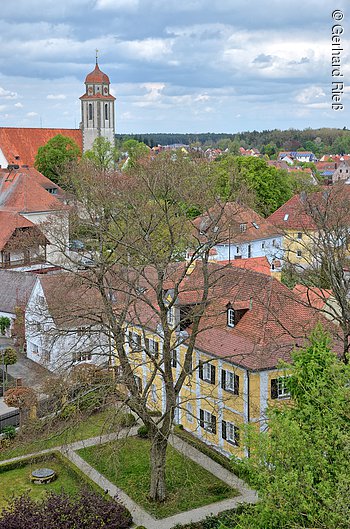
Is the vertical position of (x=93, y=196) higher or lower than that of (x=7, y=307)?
higher

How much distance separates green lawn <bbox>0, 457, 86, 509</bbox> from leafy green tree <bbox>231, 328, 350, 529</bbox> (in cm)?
1268

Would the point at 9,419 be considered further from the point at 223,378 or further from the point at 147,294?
the point at 223,378

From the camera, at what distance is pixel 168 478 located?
26.4m

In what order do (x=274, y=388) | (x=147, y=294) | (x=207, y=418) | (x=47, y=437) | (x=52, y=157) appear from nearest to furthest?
1. (x=274, y=388)
2. (x=47, y=437)
3. (x=207, y=418)
4. (x=147, y=294)
5. (x=52, y=157)

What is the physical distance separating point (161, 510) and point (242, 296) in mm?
10447

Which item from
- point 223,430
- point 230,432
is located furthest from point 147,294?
point 230,432

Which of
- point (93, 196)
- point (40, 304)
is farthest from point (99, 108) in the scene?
point (40, 304)

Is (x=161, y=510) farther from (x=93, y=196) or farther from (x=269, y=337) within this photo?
(x=93, y=196)

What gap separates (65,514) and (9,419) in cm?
1227

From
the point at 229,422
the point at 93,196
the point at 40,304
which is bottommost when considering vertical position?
the point at 229,422

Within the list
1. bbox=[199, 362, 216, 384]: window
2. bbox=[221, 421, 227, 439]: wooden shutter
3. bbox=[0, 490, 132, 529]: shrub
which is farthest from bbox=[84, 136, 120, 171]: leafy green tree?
bbox=[0, 490, 132, 529]: shrub

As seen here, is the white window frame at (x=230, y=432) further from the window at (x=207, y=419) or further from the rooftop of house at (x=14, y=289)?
the rooftop of house at (x=14, y=289)

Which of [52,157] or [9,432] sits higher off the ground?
[52,157]

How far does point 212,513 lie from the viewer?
2352cm
